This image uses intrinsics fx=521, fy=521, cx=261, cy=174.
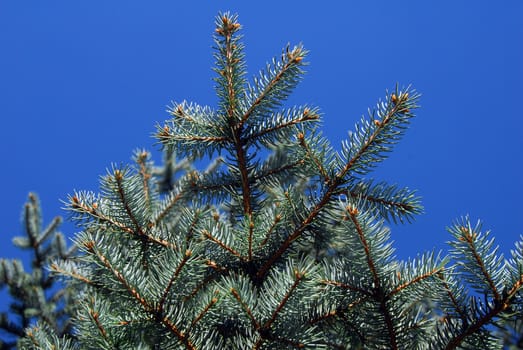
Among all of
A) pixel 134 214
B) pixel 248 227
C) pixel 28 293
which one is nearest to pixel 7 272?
pixel 28 293

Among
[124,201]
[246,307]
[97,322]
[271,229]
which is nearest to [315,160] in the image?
[271,229]

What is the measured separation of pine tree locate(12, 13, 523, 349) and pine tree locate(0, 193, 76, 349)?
246 cm

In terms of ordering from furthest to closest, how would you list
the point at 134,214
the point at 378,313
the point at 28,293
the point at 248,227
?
the point at 28,293 → the point at 134,214 → the point at 248,227 → the point at 378,313

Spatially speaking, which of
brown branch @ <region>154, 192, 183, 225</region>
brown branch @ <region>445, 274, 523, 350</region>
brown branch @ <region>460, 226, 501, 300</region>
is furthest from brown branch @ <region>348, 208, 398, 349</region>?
brown branch @ <region>154, 192, 183, 225</region>

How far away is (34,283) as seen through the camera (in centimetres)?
491

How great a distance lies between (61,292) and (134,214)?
3588 mm

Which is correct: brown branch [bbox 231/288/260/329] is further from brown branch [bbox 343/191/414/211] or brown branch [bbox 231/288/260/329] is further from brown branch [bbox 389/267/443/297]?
brown branch [bbox 343/191/414/211]

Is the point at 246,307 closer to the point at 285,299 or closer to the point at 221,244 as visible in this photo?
the point at 285,299

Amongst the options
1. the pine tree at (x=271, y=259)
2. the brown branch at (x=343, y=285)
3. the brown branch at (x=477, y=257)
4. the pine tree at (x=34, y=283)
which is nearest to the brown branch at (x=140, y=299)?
the pine tree at (x=271, y=259)

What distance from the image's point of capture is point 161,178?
17.6 ft

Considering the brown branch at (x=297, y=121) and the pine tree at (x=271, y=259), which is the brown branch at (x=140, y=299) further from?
the brown branch at (x=297, y=121)

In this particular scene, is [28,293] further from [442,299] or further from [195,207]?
[442,299]

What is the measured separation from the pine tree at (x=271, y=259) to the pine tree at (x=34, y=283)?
2.46 m

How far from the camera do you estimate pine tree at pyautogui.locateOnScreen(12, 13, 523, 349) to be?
162cm
